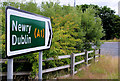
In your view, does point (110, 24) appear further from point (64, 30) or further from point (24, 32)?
point (24, 32)

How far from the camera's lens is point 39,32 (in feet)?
7.16

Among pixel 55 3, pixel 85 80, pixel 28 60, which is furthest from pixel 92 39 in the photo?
pixel 28 60

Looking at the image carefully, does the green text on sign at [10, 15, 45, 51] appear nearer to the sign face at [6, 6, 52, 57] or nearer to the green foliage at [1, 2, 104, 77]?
the sign face at [6, 6, 52, 57]

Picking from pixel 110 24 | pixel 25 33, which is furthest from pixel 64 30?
pixel 110 24

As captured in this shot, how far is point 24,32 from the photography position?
1.76 meters

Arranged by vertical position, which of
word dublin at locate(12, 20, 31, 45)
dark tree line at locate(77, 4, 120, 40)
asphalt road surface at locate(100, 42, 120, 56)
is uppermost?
dark tree line at locate(77, 4, 120, 40)

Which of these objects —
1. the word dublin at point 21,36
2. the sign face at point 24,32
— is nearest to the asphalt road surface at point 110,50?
the sign face at point 24,32

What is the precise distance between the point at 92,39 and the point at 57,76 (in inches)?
155

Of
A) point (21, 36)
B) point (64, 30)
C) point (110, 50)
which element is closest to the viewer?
point (21, 36)

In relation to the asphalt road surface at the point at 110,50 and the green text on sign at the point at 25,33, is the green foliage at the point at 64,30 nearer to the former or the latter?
the green text on sign at the point at 25,33

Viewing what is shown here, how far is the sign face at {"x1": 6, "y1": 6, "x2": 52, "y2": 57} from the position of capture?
1514 mm

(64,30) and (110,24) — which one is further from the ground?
(110,24)

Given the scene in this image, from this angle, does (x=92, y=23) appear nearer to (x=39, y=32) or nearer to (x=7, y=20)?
(x=39, y=32)

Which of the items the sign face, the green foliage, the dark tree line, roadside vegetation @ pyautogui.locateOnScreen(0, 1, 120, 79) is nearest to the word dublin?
the sign face
